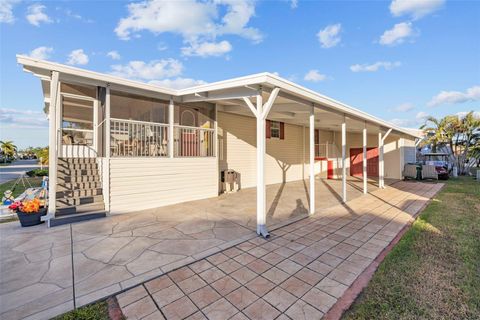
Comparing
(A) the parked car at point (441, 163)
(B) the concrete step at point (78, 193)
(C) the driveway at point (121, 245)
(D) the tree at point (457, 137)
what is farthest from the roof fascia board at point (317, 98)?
(D) the tree at point (457, 137)

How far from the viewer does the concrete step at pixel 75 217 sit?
15.5ft

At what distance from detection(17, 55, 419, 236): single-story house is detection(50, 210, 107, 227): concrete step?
0.02 m

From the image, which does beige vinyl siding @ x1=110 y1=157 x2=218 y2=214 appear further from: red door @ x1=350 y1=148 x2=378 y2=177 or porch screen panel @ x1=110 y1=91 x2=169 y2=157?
red door @ x1=350 y1=148 x2=378 y2=177

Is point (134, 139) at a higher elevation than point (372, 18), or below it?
below

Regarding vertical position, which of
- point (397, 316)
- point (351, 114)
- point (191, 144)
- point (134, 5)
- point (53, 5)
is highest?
point (134, 5)

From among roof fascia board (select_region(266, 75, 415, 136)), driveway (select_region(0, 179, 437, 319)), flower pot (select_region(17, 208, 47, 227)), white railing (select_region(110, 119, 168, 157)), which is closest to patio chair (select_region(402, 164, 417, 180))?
roof fascia board (select_region(266, 75, 415, 136))

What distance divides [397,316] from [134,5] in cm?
974

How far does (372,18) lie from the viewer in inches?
345

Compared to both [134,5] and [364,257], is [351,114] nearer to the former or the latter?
[364,257]

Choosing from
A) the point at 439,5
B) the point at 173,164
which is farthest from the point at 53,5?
the point at 439,5

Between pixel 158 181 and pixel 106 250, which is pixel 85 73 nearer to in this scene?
pixel 158 181

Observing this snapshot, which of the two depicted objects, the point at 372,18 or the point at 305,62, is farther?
the point at 305,62

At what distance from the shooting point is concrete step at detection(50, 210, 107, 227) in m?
4.73

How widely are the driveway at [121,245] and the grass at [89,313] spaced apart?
110mm
